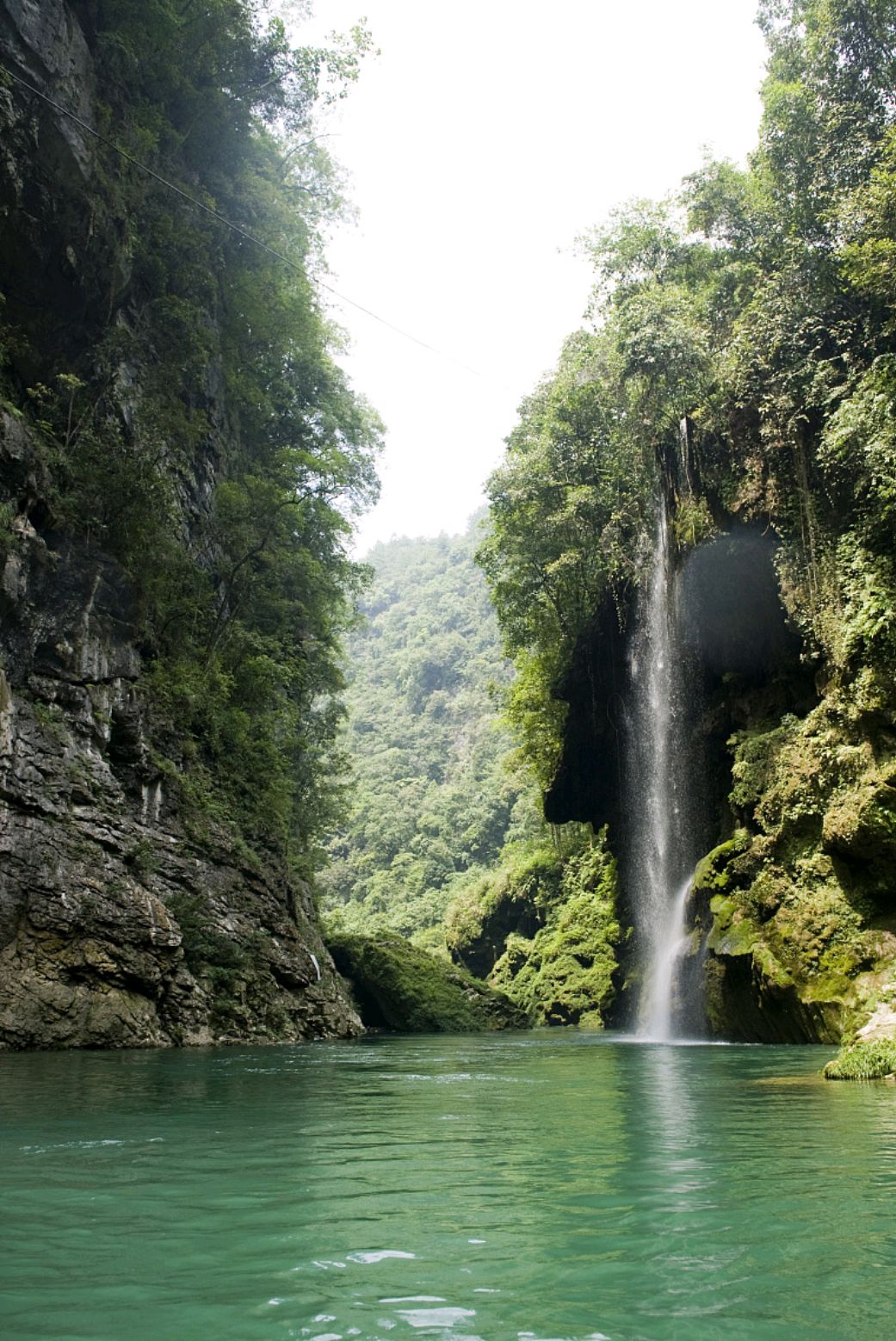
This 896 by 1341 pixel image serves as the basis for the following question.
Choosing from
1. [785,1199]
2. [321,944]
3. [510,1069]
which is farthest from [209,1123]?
[321,944]

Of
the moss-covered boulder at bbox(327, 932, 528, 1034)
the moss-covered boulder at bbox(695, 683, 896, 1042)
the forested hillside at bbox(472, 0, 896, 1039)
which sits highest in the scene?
the forested hillside at bbox(472, 0, 896, 1039)

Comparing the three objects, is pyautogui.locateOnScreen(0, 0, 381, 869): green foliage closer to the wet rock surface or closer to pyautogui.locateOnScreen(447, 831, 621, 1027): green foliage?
the wet rock surface

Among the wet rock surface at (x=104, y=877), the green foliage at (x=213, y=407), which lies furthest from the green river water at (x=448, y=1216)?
the green foliage at (x=213, y=407)

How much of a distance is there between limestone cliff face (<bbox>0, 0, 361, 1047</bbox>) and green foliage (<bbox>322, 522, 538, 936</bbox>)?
14.8m

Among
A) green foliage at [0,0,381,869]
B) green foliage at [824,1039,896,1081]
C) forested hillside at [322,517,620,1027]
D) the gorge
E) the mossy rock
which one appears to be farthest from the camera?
forested hillside at [322,517,620,1027]

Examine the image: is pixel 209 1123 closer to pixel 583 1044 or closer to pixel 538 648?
pixel 583 1044

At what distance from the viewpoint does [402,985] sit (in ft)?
71.2

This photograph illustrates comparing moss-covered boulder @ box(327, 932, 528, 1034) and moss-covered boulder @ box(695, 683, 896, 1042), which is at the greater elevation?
moss-covered boulder @ box(695, 683, 896, 1042)

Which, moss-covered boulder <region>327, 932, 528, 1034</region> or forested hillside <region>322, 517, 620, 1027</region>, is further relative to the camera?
forested hillside <region>322, 517, 620, 1027</region>

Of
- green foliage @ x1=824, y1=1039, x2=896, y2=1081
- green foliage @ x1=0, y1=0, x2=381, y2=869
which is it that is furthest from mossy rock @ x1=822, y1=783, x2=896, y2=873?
green foliage @ x1=0, y1=0, x2=381, y2=869

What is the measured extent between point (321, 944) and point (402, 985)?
110 inches

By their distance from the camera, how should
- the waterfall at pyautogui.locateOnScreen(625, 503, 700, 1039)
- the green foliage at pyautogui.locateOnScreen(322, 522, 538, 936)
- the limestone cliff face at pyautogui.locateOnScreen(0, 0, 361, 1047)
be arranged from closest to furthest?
the limestone cliff face at pyautogui.locateOnScreen(0, 0, 361, 1047)
the waterfall at pyautogui.locateOnScreen(625, 503, 700, 1039)
the green foliage at pyautogui.locateOnScreen(322, 522, 538, 936)

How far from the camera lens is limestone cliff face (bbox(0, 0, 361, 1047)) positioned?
1174 centimetres

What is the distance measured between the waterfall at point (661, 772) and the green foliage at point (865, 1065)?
1024cm
